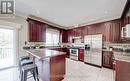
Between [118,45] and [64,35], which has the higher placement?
[64,35]

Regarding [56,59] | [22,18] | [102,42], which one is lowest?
[56,59]

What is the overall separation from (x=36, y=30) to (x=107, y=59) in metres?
3.93

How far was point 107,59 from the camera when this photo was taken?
447cm

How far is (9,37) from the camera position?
437 centimetres

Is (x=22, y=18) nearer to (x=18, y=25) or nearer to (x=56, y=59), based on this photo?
(x=18, y=25)

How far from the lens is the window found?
20.3 ft

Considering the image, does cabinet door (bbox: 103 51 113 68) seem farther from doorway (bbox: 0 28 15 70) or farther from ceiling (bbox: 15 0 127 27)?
doorway (bbox: 0 28 15 70)

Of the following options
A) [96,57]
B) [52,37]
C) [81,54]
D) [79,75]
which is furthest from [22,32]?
[96,57]

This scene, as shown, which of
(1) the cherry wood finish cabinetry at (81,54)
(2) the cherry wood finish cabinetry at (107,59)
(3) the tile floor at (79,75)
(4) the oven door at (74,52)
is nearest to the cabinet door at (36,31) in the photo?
(3) the tile floor at (79,75)

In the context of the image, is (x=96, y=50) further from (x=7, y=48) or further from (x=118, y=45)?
(x=7, y=48)

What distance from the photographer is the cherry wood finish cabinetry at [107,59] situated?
4336 millimetres

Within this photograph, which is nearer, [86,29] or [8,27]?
[8,27]

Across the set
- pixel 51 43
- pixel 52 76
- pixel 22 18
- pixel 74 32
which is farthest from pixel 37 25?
pixel 52 76

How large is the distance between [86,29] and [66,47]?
218cm
